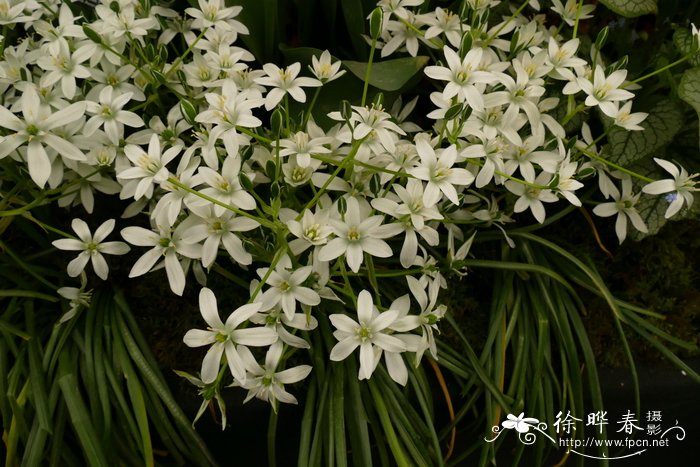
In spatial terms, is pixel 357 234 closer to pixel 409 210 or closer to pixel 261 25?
pixel 409 210

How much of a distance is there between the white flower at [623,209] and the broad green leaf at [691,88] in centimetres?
13

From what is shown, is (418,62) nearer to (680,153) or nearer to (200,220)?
(200,220)

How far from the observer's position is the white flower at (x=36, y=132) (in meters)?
0.69

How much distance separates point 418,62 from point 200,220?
0.37m

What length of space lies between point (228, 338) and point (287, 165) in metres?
0.22

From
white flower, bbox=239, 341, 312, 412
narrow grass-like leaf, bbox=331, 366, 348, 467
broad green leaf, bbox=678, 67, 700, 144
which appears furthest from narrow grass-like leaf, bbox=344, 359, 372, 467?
broad green leaf, bbox=678, 67, 700, 144

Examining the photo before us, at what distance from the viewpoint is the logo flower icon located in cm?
86

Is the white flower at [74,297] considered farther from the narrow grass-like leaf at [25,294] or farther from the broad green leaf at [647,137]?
the broad green leaf at [647,137]

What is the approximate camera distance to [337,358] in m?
0.67

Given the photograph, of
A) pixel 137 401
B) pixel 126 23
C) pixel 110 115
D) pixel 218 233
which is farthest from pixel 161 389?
pixel 126 23

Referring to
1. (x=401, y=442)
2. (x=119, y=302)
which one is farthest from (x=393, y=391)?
(x=119, y=302)

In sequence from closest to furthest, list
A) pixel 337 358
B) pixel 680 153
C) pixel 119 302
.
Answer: pixel 337 358 → pixel 119 302 → pixel 680 153

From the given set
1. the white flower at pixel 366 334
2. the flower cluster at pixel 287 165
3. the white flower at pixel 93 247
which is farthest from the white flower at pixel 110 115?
the white flower at pixel 366 334

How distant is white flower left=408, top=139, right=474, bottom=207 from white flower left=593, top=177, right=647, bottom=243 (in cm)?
30
